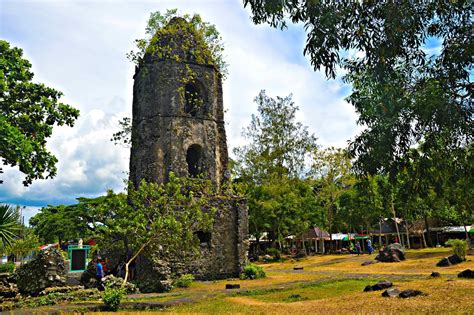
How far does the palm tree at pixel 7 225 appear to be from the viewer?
1102 cm

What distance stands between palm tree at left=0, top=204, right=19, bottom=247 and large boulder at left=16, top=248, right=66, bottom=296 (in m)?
4.05

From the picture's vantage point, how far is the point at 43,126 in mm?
12703

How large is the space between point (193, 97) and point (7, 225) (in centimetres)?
1024

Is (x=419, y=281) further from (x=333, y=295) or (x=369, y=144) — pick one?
(x=369, y=144)

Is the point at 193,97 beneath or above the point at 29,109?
above

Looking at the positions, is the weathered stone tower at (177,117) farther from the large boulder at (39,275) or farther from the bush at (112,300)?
the bush at (112,300)

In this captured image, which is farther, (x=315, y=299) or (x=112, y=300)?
(x=315, y=299)

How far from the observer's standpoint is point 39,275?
14.9 meters

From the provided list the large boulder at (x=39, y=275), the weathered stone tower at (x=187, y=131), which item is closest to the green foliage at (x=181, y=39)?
the weathered stone tower at (x=187, y=131)

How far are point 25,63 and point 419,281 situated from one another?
14.4 m

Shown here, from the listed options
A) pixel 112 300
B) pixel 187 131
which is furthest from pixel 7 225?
pixel 187 131

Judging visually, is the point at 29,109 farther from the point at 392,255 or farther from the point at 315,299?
the point at 392,255

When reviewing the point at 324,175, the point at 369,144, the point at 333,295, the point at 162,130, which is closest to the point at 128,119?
the point at 162,130

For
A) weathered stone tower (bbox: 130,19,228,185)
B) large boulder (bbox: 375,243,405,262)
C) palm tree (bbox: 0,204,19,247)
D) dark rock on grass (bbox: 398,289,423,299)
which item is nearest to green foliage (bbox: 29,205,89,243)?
weathered stone tower (bbox: 130,19,228,185)
